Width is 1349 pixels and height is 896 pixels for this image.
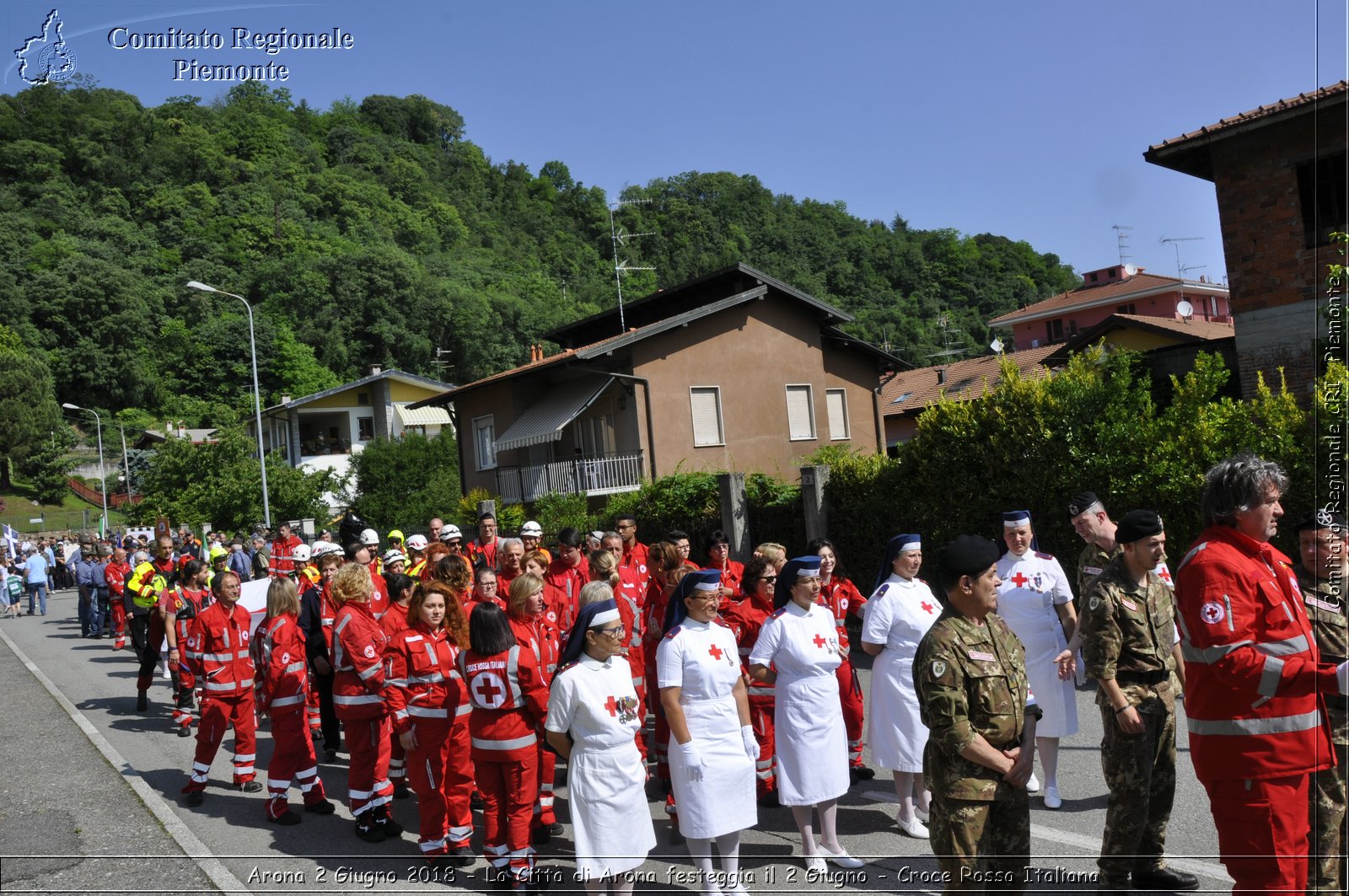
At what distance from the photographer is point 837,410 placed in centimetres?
3030

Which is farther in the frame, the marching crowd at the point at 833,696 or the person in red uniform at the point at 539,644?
the person in red uniform at the point at 539,644

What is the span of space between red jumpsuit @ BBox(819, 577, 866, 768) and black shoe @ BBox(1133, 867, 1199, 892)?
90.7 inches

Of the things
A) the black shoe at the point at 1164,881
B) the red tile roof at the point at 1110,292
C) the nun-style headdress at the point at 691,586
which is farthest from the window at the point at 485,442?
the red tile roof at the point at 1110,292

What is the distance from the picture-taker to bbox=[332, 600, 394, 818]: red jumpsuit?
7211 mm

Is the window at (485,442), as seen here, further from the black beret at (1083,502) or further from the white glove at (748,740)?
the white glove at (748,740)

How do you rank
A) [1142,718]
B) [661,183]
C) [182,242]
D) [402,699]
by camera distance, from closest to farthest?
[1142,718] < [402,699] < [182,242] < [661,183]

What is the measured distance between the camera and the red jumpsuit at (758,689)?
7188 millimetres

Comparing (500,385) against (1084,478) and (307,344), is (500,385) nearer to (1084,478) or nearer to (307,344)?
(1084,478)

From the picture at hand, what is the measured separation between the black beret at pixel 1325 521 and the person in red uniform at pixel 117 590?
2015 cm

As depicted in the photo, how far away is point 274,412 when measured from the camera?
54.8 meters

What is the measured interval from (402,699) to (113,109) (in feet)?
26.3

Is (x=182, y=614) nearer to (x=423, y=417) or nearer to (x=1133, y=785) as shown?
(x=1133, y=785)

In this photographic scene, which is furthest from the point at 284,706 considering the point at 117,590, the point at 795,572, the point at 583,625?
the point at 117,590

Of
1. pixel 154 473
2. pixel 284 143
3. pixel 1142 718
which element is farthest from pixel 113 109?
pixel 154 473
